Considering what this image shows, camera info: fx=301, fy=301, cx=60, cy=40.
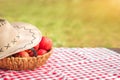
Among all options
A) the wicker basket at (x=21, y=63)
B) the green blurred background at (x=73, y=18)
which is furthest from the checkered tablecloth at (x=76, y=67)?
the green blurred background at (x=73, y=18)

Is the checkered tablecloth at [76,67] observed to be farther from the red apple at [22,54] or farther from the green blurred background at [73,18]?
the green blurred background at [73,18]

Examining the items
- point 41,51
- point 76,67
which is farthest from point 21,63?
point 76,67

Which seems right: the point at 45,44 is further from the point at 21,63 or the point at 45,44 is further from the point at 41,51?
the point at 21,63

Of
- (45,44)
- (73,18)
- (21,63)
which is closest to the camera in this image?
(21,63)


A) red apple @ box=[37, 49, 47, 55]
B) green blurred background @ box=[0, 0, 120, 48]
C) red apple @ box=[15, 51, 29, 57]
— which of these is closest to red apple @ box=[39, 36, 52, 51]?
red apple @ box=[37, 49, 47, 55]

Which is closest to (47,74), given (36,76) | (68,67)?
(36,76)

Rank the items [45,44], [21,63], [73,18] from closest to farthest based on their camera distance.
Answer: [21,63]
[45,44]
[73,18]

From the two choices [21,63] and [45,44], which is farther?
[45,44]
